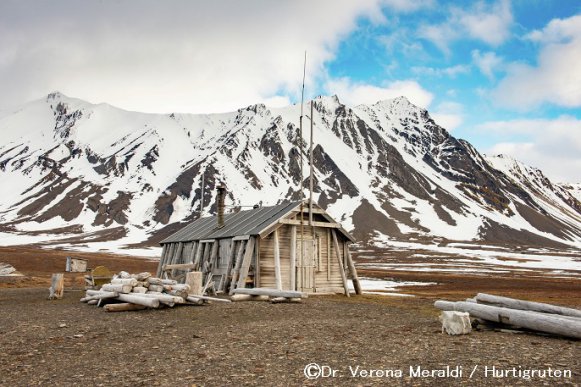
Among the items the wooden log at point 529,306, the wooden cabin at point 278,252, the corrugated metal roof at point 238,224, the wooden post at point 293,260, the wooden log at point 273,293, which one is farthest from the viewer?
the corrugated metal roof at point 238,224

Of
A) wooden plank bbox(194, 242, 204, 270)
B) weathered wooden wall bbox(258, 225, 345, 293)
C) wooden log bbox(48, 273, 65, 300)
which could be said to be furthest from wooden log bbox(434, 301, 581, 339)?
wooden log bbox(48, 273, 65, 300)

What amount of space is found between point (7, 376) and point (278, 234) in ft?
68.4

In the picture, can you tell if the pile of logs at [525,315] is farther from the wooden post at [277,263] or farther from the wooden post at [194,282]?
the wooden post at [277,263]

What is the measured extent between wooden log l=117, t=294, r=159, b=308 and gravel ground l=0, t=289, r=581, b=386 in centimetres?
164

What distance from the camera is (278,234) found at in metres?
30.5

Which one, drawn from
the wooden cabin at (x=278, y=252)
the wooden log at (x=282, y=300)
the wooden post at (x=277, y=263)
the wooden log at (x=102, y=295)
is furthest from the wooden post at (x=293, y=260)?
the wooden log at (x=102, y=295)

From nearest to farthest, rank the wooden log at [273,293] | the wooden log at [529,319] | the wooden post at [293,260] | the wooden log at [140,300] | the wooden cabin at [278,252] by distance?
the wooden log at [529,319] → the wooden log at [140,300] → the wooden log at [273,293] → the wooden cabin at [278,252] → the wooden post at [293,260]

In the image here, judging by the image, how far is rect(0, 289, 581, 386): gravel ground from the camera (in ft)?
32.4

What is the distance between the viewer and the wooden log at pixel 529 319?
12.8 m

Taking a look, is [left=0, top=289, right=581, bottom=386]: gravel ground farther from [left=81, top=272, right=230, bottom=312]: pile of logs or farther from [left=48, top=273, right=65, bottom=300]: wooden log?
[left=48, top=273, right=65, bottom=300]: wooden log

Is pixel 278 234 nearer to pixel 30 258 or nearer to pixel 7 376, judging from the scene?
pixel 7 376

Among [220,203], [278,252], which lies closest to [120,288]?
[278,252]

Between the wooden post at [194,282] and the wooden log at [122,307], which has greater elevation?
the wooden post at [194,282]

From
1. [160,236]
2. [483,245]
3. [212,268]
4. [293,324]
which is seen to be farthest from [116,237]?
[293,324]
